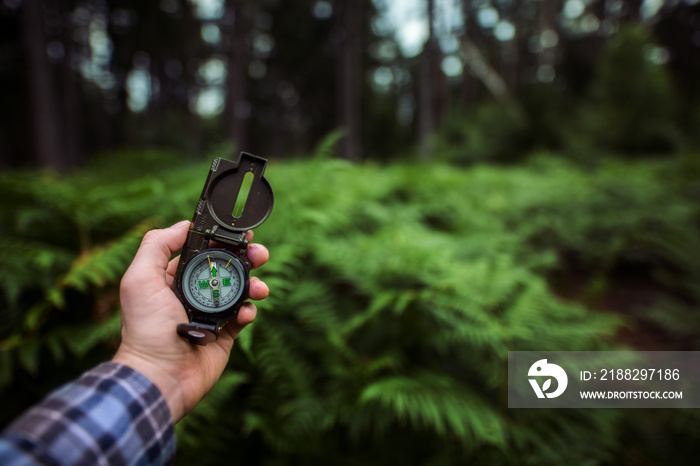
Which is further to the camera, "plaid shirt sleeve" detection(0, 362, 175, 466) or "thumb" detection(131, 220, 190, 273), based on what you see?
"thumb" detection(131, 220, 190, 273)

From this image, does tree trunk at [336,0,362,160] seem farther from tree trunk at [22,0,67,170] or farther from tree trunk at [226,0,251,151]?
tree trunk at [22,0,67,170]

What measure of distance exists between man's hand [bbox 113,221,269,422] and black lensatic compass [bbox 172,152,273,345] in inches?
1.6

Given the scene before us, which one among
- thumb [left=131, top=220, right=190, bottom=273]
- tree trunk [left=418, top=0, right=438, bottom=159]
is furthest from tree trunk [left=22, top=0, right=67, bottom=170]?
tree trunk [left=418, top=0, right=438, bottom=159]

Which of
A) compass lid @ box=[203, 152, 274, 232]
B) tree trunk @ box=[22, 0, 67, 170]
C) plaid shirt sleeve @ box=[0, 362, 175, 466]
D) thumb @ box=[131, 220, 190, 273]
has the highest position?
tree trunk @ box=[22, 0, 67, 170]

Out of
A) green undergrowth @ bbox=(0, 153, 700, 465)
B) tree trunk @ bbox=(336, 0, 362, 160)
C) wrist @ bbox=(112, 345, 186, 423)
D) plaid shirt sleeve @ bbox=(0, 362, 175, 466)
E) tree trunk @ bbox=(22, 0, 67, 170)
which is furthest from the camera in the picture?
tree trunk @ bbox=(336, 0, 362, 160)

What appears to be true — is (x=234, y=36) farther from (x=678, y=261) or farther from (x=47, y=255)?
(x=678, y=261)

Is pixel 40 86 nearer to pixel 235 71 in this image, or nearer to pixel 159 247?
pixel 235 71

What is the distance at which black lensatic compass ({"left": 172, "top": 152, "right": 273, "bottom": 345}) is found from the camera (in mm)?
964

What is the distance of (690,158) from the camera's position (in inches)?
242

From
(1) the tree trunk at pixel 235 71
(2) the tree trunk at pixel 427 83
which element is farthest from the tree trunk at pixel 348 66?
(1) the tree trunk at pixel 235 71

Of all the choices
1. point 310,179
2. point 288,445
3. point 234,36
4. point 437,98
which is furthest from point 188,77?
point 288,445

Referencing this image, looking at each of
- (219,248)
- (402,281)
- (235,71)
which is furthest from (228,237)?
(235,71)

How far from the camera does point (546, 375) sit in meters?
2.20

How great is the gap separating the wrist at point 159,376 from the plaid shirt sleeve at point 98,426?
20mm
